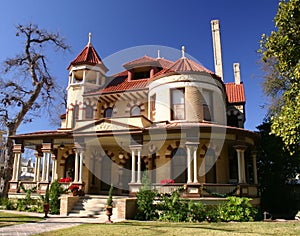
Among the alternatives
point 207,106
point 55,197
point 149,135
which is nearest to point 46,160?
point 55,197

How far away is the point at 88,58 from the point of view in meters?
23.6

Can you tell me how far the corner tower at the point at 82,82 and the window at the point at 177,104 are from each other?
6.60 metres

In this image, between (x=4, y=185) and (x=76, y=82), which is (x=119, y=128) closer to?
(x=76, y=82)

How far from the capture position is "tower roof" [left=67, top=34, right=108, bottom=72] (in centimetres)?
2320

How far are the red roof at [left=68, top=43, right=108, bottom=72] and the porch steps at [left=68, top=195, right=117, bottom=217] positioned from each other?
1121 cm

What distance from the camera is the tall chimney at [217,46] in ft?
90.0

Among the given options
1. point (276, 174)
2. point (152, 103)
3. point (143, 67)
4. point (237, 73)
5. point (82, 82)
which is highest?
point (237, 73)

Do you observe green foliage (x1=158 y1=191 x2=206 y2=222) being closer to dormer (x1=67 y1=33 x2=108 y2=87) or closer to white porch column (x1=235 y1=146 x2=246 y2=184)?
white porch column (x1=235 y1=146 x2=246 y2=184)

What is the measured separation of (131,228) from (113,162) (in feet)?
34.3

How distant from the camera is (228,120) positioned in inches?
925

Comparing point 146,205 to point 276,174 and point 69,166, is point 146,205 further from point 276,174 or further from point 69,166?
point 276,174

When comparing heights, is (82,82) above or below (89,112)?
above

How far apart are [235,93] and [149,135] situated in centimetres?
1117

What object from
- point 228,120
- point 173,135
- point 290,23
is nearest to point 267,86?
point 228,120
